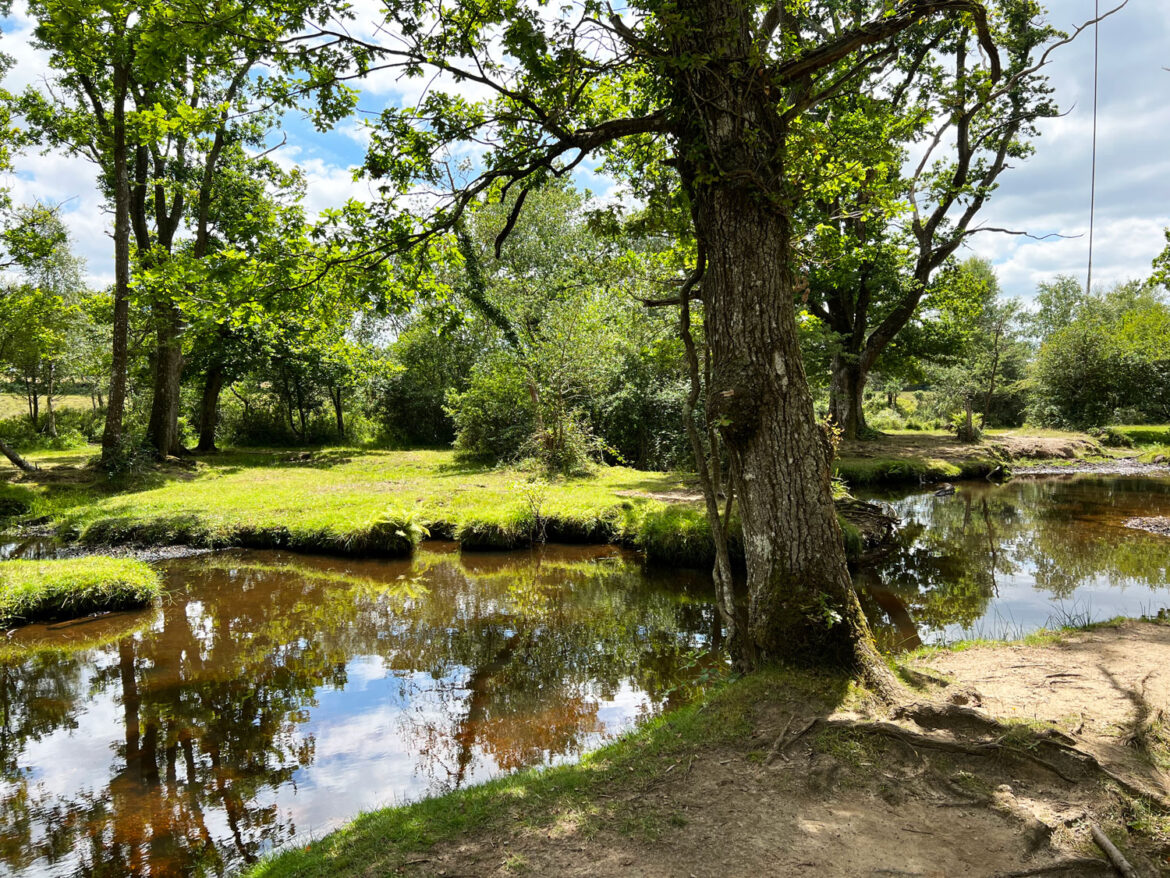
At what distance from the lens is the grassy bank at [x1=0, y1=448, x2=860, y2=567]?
11.9m

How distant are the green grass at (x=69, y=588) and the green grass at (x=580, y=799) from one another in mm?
7078

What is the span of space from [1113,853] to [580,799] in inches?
104

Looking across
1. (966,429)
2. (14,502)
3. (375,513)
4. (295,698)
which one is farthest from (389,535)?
(966,429)

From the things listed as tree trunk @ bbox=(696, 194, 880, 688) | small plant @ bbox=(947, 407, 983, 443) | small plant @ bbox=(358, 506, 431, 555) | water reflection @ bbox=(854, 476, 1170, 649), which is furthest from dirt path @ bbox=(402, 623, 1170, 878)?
small plant @ bbox=(947, 407, 983, 443)

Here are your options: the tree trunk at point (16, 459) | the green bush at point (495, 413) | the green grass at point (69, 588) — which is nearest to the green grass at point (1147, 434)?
the green bush at point (495, 413)

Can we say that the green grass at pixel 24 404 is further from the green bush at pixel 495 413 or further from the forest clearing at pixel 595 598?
the green bush at pixel 495 413

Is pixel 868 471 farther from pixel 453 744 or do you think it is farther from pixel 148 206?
pixel 148 206

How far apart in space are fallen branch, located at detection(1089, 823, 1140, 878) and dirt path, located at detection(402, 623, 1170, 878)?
1.9 inches

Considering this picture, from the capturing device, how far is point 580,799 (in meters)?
3.69

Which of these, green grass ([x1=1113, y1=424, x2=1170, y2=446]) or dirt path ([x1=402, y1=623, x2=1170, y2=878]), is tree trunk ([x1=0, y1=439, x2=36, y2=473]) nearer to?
dirt path ([x1=402, y1=623, x2=1170, y2=878])

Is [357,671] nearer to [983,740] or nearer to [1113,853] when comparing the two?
[983,740]

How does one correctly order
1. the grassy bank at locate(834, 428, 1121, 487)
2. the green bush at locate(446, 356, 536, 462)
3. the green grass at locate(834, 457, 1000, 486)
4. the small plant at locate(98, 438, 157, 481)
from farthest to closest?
1. the grassy bank at locate(834, 428, 1121, 487)
2. the green bush at locate(446, 356, 536, 462)
3. the green grass at locate(834, 457, 1000, 486)
4. the small plant at locate(98, 438, 157, 481)

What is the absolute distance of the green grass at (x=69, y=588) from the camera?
27.5ft

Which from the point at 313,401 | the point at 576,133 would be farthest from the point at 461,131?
the point at 313,401
